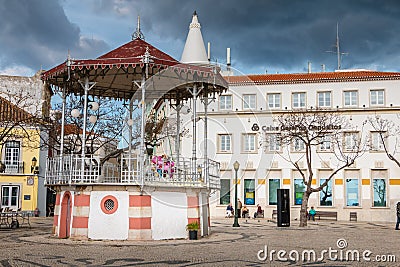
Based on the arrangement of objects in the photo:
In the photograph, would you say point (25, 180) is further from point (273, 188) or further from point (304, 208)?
point (304, 208)

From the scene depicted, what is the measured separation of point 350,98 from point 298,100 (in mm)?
4293

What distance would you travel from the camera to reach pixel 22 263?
42.5 feet

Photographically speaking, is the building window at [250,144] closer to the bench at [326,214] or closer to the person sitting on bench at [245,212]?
the person sitting on bench at [245,212]

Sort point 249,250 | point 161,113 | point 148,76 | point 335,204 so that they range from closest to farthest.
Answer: point 249,250, point 148,76, point 335,204, point 161,113

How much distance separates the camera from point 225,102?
49.3 m

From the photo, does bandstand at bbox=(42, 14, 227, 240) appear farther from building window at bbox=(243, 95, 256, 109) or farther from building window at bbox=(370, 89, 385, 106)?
building window at bbox=(370, 89, 385, 106)

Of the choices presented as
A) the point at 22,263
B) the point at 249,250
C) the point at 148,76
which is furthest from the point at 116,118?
the point at 22,263

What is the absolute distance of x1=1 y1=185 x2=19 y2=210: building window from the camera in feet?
138

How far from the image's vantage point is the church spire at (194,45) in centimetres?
2350

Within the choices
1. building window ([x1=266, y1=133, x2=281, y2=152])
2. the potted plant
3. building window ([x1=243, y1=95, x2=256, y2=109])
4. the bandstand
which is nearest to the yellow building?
building window ([x1=243, y1=95, x2=256, y2=109])

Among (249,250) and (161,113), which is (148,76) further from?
(161,113)

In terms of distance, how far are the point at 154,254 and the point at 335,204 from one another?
3289cm

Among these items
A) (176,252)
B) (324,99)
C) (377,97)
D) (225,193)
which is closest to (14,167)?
(225,193)

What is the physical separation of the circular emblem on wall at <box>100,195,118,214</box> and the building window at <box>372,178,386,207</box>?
3134 centimetres
